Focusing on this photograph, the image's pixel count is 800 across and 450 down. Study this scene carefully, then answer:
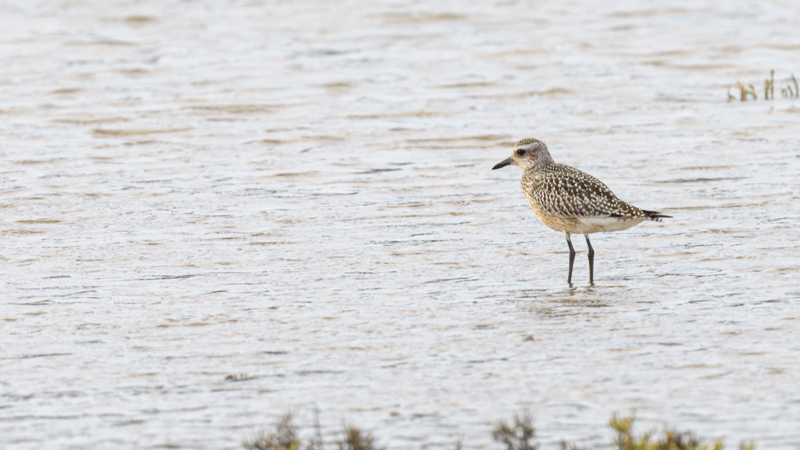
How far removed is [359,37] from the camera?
84.7ft

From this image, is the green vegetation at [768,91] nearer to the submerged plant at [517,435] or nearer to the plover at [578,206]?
the plover at [578,206]

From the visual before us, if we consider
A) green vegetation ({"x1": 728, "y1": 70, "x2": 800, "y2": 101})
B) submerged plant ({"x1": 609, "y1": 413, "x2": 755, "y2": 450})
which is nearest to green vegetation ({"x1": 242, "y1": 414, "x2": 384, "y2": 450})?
submerged plant ({"x1": 609, "y1": 413, "x2": 755, "y2": 450})

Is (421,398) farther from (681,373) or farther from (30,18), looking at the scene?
(30,18)

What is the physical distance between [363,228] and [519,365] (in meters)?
4.71

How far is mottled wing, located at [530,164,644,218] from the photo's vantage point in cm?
1027

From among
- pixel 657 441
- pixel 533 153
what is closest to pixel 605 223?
pixel 533 153

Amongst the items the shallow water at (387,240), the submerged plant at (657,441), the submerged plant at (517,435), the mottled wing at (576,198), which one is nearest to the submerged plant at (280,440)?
the shallow water at (387,240)

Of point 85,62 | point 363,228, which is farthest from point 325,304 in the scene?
point 85,62

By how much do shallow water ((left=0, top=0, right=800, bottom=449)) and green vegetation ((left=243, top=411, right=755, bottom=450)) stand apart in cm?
26

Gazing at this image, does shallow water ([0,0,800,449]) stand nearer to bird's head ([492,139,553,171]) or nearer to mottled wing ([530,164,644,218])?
mottled wing ([530,164,644,218])

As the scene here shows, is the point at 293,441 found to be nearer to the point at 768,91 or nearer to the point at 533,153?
the point at 533,153

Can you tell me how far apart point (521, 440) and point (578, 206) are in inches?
161

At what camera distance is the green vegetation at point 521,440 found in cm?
634

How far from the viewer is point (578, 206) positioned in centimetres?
1034
